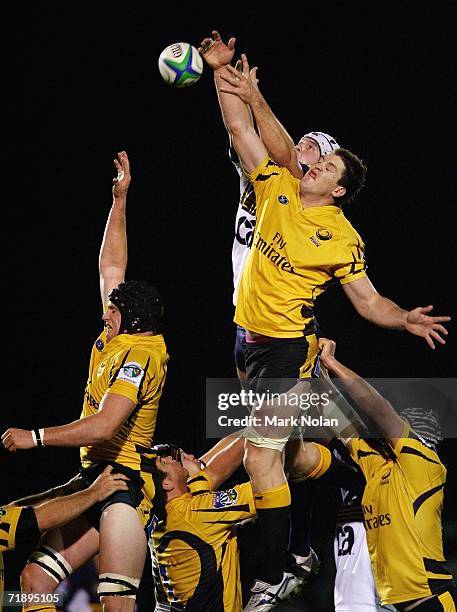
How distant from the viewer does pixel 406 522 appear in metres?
3.95

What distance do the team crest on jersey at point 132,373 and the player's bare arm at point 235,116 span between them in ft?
3.30

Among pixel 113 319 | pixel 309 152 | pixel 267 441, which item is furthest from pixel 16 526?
pixel 309 152

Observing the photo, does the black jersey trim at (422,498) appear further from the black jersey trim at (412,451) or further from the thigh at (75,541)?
the thigh at (75,541)

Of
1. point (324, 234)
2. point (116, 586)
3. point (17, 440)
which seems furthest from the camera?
point (324, 234)

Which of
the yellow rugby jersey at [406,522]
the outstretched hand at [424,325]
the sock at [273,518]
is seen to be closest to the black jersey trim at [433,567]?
the yellow rugby jersey at [406,522]

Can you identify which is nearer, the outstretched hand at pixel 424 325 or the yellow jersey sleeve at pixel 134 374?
the outstretched hand at pixel 424 325

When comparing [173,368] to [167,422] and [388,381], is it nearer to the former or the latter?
[167,422]

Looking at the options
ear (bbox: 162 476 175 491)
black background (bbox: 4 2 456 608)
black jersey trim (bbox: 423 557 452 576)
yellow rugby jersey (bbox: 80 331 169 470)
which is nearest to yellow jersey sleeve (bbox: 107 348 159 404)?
yellow rugby jersey (bbox: 80 331 169 470)

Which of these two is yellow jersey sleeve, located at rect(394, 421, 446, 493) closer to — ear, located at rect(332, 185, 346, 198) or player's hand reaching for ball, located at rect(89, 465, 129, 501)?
ear, located at rect(332, 185, 346, 198)

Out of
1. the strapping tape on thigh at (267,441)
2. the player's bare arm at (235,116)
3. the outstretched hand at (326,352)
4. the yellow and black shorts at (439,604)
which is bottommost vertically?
the yellow and black shorts at (439,604)

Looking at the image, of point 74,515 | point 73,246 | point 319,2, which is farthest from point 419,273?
point 74,515

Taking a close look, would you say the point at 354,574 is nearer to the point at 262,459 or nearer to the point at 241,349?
the point at 262,459

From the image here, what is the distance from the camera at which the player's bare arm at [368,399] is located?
13.2 feet

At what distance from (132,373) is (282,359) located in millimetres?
631
